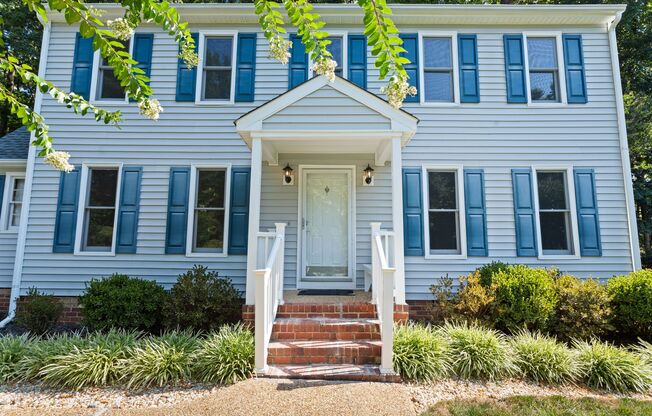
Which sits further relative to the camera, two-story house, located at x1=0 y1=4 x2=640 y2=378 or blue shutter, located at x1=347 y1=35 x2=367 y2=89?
blue shutter, located at x1=347 y1=35 x2=367 y2=89

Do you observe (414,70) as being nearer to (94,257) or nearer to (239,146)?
(239,146)

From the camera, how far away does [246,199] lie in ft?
23.4

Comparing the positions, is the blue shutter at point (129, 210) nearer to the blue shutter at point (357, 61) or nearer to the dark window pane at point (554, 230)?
the blue shutter at point (357, 61)

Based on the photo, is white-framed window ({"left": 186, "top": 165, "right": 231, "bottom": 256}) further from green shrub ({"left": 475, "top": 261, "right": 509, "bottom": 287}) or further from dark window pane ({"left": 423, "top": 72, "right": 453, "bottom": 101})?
green shrub ({"left": 475, "top": 261, "right": 509, "bottom": 287})

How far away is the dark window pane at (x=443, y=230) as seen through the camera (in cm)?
707

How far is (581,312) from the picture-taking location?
5484 mm

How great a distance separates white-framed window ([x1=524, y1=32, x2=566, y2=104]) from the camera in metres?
7.40

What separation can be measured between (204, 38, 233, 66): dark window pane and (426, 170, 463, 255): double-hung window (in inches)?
187

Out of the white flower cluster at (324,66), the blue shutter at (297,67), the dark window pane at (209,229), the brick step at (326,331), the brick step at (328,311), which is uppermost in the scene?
the blue shutter at (297,67)

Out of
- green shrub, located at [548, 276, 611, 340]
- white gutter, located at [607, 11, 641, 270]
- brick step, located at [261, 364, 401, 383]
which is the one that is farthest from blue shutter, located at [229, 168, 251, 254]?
white gutter, located at [607, 11, 641, 270]

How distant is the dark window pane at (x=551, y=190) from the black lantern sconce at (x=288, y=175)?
484cm

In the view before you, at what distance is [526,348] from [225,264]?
502cm

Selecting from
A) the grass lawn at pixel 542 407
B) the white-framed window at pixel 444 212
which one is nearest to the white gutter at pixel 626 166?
the white-framed window at pixel 444 212

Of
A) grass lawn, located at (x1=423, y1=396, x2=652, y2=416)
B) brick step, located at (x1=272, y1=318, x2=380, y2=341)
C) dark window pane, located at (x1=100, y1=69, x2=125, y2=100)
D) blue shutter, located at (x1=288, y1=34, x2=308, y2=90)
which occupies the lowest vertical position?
grass lawn, located at (x1=423, y1=396, x2=652, y2=416)
